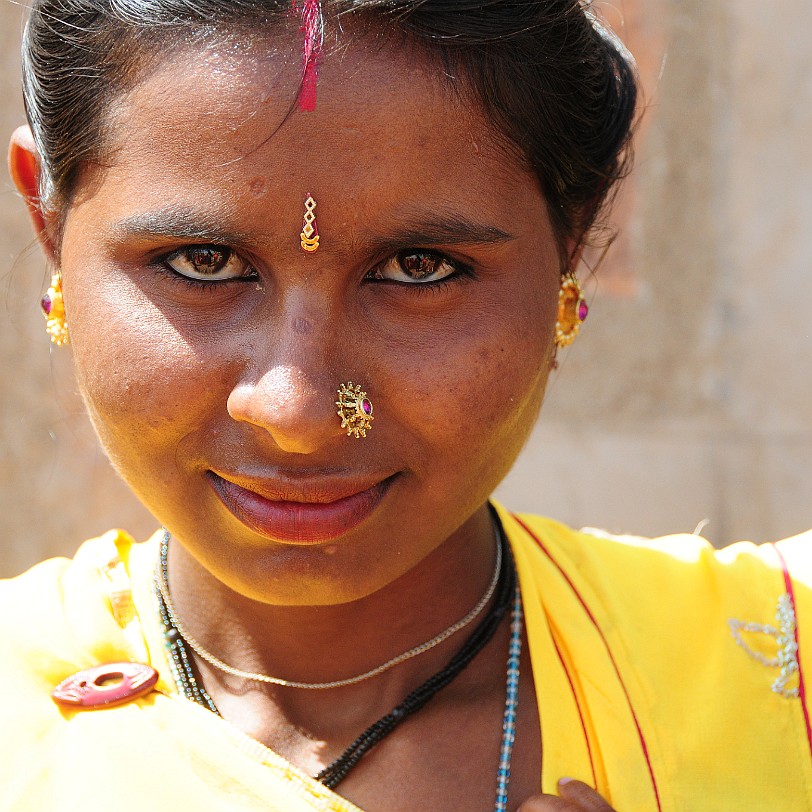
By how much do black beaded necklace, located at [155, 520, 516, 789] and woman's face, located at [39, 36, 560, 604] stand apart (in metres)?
0.27

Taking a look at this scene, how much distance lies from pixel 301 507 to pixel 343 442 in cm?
11

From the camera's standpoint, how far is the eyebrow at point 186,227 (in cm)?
142

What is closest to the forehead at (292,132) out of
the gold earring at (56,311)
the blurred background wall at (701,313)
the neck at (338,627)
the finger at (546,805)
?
the gold earring at (56,311)

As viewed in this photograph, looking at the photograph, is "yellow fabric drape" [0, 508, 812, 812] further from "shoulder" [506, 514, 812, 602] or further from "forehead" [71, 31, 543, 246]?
"forehead" [71, 31, 543, 246]

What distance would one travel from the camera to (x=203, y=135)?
1.42 m

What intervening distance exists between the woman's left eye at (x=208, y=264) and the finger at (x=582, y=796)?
2.64ft

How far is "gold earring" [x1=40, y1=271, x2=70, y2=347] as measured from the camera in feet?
5.46

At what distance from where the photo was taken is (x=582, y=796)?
5.19 feet

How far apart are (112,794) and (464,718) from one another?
1.69 ft

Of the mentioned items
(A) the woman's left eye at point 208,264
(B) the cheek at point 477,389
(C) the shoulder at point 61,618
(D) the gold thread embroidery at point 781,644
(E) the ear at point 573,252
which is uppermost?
(A) the woman's left eye at point 208,264

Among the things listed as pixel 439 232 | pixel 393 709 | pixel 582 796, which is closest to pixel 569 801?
pixel 582 796

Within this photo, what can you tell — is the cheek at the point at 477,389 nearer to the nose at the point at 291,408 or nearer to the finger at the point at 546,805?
the nose at the point at 291,408

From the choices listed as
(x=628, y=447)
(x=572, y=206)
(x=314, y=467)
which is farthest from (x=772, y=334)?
(x=314, y=467)

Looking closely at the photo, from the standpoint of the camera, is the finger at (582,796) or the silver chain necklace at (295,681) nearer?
the finger at (582,796)
